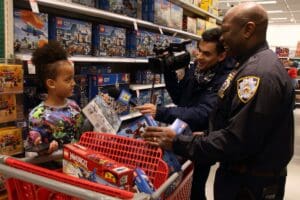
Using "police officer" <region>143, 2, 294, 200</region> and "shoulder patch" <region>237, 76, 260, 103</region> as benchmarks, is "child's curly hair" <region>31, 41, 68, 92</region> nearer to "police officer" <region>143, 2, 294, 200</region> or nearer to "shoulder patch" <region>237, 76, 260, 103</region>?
"police officer" <region>143, 2, 294, 200</region>

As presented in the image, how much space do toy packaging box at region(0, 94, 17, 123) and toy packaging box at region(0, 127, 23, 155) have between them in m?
0.06

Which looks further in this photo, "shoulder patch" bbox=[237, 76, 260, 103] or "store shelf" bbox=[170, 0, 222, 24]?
"store shelf" bbox=[170, 0, 222, 24]

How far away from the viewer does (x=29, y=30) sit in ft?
6.74

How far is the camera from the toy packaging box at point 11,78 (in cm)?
181

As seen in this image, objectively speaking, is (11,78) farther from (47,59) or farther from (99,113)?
(99,113)

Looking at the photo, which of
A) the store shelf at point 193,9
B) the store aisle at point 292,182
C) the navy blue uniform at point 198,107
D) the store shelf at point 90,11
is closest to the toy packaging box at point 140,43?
the store shelf at point 90,11

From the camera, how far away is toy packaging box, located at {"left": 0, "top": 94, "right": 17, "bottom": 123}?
1.86 meters

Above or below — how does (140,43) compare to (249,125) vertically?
above

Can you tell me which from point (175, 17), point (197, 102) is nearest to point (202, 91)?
point (197, 102)

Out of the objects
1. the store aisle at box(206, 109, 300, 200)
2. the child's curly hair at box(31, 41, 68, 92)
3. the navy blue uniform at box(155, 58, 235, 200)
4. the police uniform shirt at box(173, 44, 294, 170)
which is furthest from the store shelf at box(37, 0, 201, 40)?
the store aisle at box(206, 109, 300, 200)

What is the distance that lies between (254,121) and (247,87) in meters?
0.13

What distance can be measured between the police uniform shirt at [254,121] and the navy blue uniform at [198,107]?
59 centimetres

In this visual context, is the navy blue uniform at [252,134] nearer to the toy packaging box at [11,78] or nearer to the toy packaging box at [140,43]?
the toy packaging box at [11,78]

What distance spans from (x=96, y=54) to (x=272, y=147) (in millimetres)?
1803
